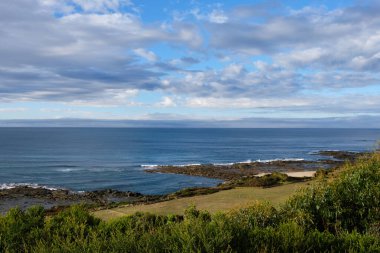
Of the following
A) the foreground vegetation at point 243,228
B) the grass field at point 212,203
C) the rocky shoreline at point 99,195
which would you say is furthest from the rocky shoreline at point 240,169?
the foreground vegetation at point 243,228

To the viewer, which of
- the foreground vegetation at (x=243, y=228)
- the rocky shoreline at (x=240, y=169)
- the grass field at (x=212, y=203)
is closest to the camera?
the foreground vegetation at (x=243, y=228)

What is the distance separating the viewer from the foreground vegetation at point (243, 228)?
709 cm

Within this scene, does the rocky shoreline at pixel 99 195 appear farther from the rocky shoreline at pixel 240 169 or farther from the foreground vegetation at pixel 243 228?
the foreground vegetation at pixel 243 228

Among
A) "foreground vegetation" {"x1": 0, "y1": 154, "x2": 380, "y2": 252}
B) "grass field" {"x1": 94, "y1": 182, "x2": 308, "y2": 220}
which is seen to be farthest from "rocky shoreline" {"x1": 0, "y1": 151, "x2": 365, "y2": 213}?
"foreground vegetation" {"x1": 0, "y1": 154, "x2": 380, "y2": 252}

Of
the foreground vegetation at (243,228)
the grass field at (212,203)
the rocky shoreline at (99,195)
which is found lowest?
the rocky shoreline at (99,195)

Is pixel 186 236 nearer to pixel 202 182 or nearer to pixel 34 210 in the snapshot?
pixel 34 210

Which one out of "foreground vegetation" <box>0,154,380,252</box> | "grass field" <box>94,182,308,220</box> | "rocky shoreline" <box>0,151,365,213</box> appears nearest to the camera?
"foreground vegetation" <box>0,154,380,252</box>

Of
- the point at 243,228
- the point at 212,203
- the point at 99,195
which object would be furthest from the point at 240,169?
the point at 243,228

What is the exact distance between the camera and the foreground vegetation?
7090 mm

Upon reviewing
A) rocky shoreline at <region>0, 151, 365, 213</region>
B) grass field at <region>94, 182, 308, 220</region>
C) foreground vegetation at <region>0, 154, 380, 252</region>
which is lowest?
rocky shoreline at <region>0, 151, 365, 213</region>

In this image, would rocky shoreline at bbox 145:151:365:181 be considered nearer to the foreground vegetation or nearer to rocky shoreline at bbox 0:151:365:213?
rocky shoreline at bbox 0:151:365:213

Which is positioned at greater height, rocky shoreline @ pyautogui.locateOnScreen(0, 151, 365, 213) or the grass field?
the grass field

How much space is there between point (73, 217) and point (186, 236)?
605cm

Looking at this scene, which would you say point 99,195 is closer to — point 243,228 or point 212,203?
point 212,203
